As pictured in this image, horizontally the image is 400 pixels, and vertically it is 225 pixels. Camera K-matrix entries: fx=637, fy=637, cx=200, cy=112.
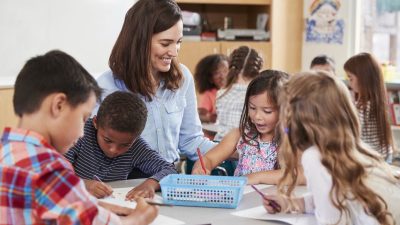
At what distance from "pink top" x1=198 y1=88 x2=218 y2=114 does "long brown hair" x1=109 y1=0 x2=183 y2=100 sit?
2639 mm

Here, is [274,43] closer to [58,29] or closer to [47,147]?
[58,29]

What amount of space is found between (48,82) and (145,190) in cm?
75

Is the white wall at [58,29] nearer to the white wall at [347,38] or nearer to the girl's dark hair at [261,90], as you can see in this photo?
the girl's dark hair at [261,90]

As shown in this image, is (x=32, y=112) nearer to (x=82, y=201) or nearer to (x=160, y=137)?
(x=82, y=201)

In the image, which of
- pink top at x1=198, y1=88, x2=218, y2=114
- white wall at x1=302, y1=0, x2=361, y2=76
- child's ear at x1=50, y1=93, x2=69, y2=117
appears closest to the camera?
child's ear at x1=50, y1=93, x2=69, y2=117

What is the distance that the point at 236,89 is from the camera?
13.7ft

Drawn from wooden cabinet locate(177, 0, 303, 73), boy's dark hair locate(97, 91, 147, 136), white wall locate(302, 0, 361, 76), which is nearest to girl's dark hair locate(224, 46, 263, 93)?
wooden cabinet locate(177, 0, 303, 73)

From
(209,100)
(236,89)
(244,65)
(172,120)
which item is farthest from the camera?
(209,100)

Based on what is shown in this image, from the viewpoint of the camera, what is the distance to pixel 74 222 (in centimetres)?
137

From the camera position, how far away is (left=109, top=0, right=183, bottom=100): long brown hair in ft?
8.26

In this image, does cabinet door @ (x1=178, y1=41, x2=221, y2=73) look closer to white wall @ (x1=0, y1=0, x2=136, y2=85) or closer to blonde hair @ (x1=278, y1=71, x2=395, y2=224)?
white wall @ (x1=0, y1=0, x2=136, y2=85)

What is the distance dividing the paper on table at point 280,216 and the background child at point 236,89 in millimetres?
2117

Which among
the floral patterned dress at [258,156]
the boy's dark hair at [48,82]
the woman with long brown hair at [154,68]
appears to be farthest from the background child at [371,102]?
the boy's dark hair at [48,82]

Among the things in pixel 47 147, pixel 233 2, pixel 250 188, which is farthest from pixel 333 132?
pixel 233 2
